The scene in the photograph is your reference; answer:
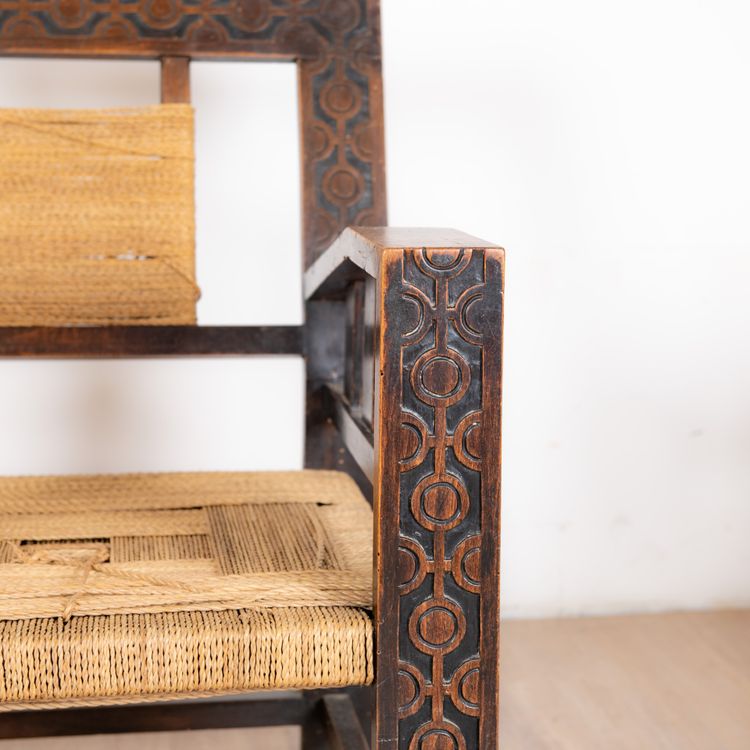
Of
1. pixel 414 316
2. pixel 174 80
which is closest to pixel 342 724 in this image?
pixel 414 316

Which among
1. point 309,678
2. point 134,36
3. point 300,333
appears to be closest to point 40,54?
point 134,36

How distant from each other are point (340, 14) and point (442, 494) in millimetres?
673

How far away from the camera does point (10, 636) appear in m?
0.70

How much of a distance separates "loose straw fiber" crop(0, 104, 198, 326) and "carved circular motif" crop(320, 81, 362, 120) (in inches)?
5.8

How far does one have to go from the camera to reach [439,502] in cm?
71

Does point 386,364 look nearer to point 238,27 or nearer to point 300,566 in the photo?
point 300,566

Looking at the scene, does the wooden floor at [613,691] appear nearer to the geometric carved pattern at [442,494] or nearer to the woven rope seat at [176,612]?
the woven rope seat at [176,612]

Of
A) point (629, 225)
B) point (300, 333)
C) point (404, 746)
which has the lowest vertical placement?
point (404, 746)

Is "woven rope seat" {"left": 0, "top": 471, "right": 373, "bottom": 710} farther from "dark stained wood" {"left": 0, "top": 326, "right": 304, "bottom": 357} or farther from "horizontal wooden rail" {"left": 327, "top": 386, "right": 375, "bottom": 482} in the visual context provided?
"dark stained wood" {"left": 0, "top": 326, "right": 304, "bottom": 357}

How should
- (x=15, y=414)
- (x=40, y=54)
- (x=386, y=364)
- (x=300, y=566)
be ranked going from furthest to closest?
(x=15, y=414) < (x=40, y=54) < (x=300, y=566) < (x=386, y=364)

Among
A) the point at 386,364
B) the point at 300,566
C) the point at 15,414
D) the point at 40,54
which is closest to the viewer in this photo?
the point at 386,364

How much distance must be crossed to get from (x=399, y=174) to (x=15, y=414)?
68 cm

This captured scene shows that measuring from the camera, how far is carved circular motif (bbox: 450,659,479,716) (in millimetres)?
723

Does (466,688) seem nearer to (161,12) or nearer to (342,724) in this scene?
(342,724)
